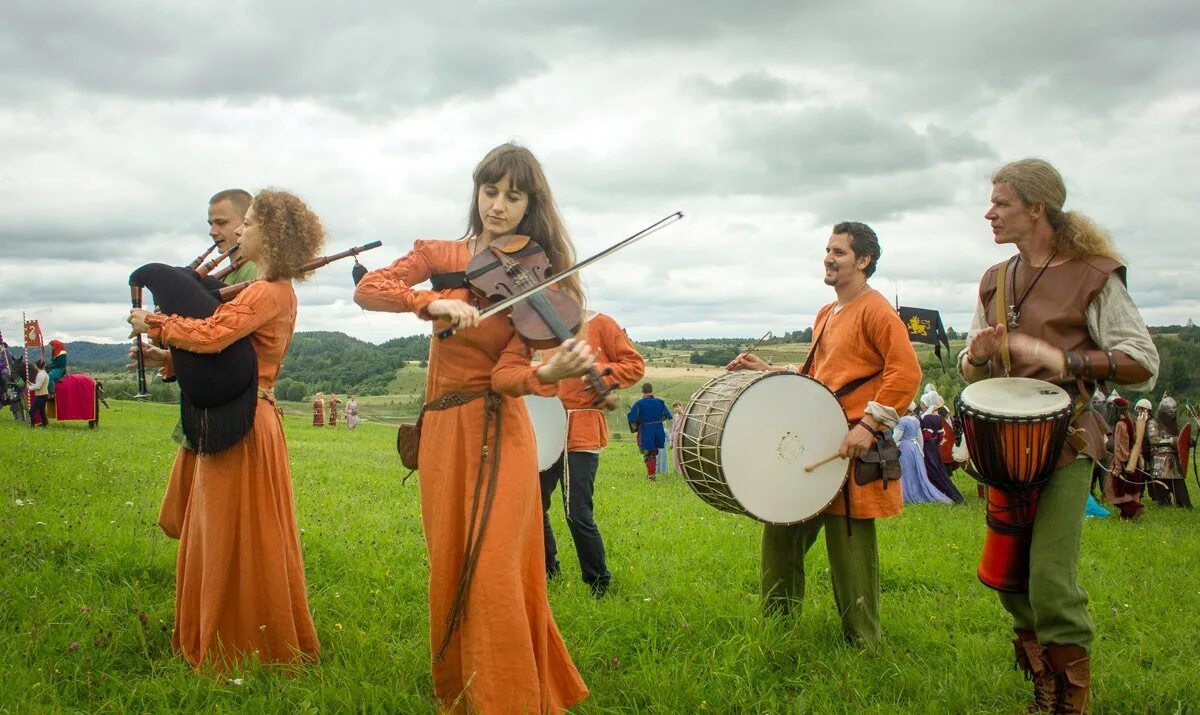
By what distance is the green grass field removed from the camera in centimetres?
386

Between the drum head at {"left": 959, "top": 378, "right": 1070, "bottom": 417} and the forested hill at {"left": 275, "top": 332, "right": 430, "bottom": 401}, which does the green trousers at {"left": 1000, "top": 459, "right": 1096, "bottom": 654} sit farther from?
the forested hill at {"left": 275, "top": 332, "right": 430, "bottom": 401}

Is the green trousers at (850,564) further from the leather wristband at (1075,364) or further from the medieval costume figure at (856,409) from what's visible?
the leather wristband at (1075,364)

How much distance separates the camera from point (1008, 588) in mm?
3881

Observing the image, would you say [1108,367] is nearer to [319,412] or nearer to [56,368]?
[56,368]

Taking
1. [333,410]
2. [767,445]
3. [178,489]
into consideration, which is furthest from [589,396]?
[333,410]

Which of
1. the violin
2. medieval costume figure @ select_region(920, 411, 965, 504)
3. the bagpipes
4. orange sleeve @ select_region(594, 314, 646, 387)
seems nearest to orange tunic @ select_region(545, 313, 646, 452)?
orange sleeve @ select_region(594, 314, 646, 387)

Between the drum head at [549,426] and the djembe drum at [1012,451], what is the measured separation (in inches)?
115

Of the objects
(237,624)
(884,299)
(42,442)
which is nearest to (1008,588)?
(884,299)

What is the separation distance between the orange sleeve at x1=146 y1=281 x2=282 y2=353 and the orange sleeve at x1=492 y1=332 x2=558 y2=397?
1.38 m

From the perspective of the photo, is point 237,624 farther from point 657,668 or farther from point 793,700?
point 793,700

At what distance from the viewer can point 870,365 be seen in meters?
4.62

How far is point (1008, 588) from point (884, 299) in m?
1.63

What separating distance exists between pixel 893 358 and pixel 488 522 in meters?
2.42

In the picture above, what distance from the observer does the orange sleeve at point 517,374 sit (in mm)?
3166
